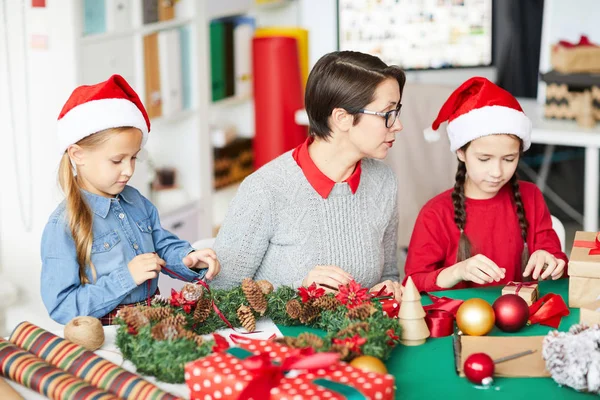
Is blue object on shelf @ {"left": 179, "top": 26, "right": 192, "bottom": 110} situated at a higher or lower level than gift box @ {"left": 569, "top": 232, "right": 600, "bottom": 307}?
higher

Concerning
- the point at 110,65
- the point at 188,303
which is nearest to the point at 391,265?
the point at 188,303

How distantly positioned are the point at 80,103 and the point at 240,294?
2.05 feet

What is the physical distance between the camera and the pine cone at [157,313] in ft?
4.95

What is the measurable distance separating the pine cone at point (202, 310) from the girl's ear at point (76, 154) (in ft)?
1.71

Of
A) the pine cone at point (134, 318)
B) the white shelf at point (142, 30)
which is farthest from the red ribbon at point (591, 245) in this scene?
the white shelf at point (142, 30)

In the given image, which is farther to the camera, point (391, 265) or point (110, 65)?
point (110, 65)

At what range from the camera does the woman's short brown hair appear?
2057 millimetres

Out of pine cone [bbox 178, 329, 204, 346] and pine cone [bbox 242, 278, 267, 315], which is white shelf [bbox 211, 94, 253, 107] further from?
pine cone [bbox 178, 329, 204, 346]

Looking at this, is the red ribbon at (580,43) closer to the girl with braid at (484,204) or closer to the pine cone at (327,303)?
the girl with braid at (484,204)

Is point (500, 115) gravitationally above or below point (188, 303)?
above

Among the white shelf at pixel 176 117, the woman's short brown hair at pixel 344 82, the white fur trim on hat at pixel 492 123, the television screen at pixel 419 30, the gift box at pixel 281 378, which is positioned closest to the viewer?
the gift box at pixel 281 378

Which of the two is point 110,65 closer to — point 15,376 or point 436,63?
point 436,63

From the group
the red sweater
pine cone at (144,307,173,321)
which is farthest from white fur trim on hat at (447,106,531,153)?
pine cone at (144,307,173,321)

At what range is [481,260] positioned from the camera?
6.23 ft
